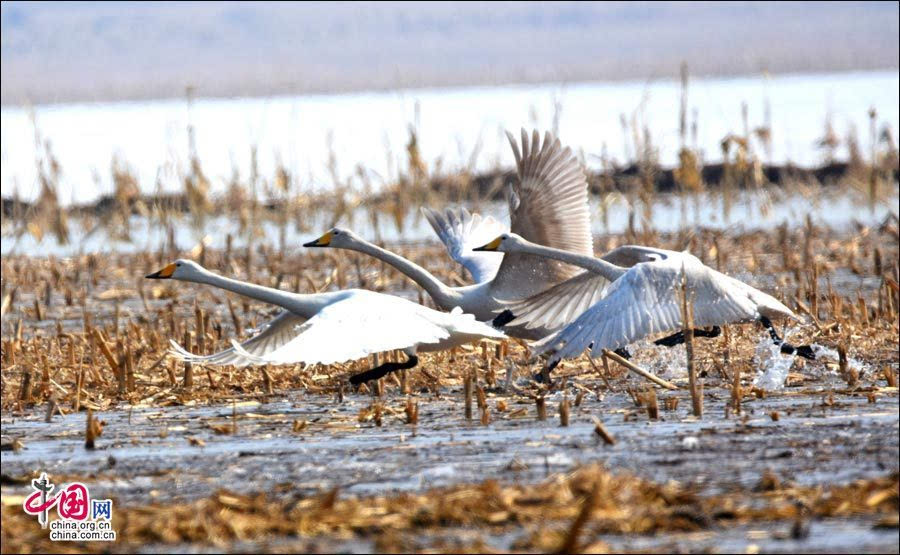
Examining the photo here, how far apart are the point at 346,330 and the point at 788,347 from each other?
2706 millimetres

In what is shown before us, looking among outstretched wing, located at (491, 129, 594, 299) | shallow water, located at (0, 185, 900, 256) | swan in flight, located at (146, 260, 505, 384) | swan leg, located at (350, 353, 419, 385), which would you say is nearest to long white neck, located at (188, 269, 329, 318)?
swan in flight, located at (146, 260, 505, 384)

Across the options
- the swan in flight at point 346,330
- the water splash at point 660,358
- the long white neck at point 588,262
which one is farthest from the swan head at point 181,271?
the water splash at point 660,358

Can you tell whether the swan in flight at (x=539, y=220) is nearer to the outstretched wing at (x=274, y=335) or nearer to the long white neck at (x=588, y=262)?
the long white neck at (x=588, y=262)

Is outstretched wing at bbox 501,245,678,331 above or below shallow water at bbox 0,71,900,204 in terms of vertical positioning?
below

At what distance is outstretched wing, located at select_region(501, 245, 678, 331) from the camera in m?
10.2

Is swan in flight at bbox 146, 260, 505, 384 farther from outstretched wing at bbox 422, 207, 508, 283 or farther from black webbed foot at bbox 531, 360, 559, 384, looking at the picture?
outstretched wing at bbox 422, 207, 508, 283

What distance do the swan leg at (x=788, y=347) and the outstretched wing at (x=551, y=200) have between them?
1901 millimetres

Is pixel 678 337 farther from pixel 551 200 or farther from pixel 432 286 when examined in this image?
pixel 551 200

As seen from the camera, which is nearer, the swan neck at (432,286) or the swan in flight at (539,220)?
the swan neck at (432,286)

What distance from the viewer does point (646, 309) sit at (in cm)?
901

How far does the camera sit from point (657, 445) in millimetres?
7070

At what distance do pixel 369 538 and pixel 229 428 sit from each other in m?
2.35

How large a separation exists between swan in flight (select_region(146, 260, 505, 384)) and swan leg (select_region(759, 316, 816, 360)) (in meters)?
1.65

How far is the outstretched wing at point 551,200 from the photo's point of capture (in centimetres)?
1141
